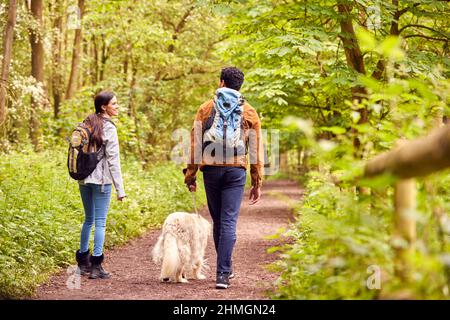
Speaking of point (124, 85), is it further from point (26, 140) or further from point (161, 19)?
point (26, 140)

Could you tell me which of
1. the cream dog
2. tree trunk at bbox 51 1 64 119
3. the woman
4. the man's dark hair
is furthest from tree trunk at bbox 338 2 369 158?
tree trunk at bbox 51 1 64 119

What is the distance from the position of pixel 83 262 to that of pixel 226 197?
7.08 feet

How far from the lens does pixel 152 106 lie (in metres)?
23.4

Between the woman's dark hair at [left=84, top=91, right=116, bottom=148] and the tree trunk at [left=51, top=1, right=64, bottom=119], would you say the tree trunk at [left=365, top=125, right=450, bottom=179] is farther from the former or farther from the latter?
the tree trunk at [left=51, top=1, right=64, bottom=119]

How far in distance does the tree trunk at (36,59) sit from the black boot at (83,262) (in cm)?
976

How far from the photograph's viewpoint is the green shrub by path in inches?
277

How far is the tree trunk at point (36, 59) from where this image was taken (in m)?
17.0

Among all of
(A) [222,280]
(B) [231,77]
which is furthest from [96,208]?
(B) [231,77]

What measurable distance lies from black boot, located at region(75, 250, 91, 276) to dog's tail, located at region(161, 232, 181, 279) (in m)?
1.06

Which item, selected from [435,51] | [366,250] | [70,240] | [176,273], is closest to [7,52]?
[70,240]

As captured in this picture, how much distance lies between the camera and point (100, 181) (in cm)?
721

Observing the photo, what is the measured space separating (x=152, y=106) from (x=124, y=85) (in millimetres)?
2140

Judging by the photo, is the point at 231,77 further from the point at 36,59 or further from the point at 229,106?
the point at 36,59
